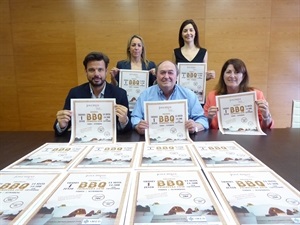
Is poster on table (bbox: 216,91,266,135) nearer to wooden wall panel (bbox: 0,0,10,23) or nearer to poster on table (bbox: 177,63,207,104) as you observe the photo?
poster on table (bbox: 177,63,207,104)

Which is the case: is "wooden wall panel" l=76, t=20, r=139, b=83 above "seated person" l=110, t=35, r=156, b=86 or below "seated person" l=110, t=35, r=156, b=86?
above

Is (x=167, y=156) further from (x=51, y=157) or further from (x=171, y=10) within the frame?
(x=171, y=10)

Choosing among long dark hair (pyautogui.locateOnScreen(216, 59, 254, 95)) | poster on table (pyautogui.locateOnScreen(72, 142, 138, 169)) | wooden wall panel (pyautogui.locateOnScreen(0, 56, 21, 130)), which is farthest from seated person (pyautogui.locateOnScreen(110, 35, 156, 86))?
wooden wall panel (pyautogui.locateOnScreen(0, 56, 21, 130))

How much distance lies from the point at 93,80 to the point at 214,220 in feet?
4.80

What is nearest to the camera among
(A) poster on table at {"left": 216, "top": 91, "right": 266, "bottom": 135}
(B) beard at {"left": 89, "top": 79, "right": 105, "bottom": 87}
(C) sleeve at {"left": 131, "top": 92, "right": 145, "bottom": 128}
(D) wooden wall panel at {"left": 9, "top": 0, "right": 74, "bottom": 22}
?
(A) poster on table at {"left": 216, "top": 91, "right": 266, "bottom": 135}

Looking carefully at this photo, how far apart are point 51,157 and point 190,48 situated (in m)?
2.04

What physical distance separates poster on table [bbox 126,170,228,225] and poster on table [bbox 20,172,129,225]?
0.14 ft

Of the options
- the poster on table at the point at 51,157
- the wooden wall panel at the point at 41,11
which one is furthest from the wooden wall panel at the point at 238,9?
the poster on table at the point at 51,157

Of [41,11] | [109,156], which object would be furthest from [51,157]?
[41,11]

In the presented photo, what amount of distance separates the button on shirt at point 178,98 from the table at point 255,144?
0.51ft

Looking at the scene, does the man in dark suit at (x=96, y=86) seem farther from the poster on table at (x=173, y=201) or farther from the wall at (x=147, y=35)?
the wall at (x=147, y=35)

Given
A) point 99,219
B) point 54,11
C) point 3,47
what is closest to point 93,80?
point 99,219

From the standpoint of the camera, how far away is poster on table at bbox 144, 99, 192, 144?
150cm

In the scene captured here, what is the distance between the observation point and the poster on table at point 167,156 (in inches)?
41.4
